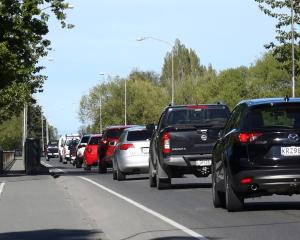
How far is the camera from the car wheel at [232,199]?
48.0 feet

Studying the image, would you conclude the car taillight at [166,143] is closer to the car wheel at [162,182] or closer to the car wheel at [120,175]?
the car wheel at [162,182]

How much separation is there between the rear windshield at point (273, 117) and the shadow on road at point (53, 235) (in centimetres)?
307

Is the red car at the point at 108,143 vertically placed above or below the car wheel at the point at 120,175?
above

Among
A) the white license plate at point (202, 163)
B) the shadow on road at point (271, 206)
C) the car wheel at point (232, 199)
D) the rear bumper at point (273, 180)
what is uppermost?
the white license plate at point (202, 163)

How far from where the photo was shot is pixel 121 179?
92.0ft

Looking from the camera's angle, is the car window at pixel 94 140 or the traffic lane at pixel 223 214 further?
the car window at pixel 94 140

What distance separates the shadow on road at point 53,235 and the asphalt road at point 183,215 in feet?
1.02

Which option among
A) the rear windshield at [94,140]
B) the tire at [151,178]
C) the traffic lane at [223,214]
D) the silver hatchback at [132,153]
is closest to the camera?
the traffic lane at [223,214]

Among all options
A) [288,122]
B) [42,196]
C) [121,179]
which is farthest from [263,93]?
Answer: [288,122]

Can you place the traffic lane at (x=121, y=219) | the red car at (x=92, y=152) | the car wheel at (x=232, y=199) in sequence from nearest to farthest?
the traffic lane at (x=121, y=219) → the car wheel at (x=232, y=199) → the red car at (x=92, y=152)

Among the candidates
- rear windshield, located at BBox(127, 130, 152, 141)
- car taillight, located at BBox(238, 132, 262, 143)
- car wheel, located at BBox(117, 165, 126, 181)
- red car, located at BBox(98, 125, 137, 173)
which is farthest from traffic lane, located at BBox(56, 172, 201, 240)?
red car, located at BBox(98, 125, 137, 173)

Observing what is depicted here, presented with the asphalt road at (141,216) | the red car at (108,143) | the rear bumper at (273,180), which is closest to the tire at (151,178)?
the asphalt road at (141,216)

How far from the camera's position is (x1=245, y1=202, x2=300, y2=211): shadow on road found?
1571 cm

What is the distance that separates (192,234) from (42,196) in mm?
9779
